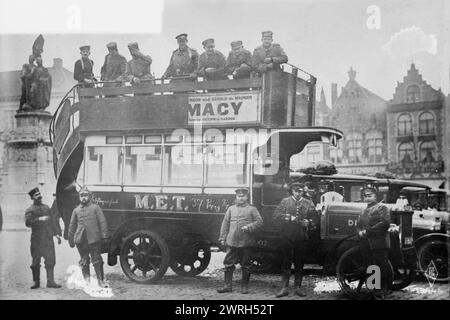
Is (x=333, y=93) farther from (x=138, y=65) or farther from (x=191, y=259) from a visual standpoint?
(x=191, y=259)

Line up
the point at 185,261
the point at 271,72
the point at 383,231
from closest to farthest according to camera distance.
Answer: the point at 383,231 < the point at 271,72 < the point at 185,261

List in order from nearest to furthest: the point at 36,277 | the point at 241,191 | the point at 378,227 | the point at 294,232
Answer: the point at 378,227 → the point at 294,232 → the point at 241,191 → the point at 36,277

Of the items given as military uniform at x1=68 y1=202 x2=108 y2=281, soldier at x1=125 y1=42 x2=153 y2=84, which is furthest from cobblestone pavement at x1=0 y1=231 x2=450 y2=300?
soldier at x1=125 y1=42 x2=153 y2=84

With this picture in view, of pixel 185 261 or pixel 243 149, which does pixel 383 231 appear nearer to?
pixel 243 149

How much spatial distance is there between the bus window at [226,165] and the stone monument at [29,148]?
2.40 m

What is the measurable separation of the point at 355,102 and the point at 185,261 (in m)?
3.23

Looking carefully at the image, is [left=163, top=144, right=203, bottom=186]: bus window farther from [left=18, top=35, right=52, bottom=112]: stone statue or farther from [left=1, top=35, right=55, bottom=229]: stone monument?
[left=18, top=35, right=52, bottom=112]: stone statue

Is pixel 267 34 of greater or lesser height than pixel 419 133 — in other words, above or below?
Answer: above

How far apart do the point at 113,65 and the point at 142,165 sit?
5.22 ft

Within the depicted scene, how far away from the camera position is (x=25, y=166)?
798cm

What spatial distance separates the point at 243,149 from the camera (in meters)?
6.62

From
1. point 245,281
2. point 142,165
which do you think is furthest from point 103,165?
point 245,281

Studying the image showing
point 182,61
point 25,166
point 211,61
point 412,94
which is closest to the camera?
point 412,94
